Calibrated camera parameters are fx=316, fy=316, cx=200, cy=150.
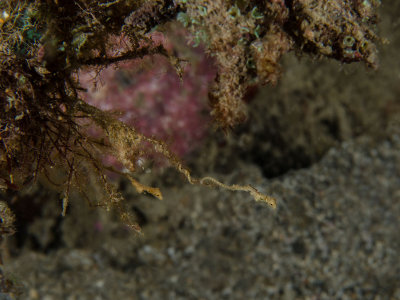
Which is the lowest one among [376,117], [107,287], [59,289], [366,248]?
[59,289]

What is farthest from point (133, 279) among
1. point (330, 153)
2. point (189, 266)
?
point (330, 153)

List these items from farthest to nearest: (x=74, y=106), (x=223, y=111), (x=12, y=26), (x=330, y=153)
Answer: (x=330, y=153) → (x=223, y=111) → (x=74, y=106) → (x=12, y=26)

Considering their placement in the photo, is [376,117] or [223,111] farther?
[376,117]

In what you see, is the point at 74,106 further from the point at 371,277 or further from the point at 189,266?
the point at 371,277

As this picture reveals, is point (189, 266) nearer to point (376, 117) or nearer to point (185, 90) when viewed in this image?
point (185, 90)

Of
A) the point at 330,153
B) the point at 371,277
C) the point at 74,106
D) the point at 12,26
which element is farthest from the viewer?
the point at 330,153

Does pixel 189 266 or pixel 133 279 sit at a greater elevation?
pixel 189 266

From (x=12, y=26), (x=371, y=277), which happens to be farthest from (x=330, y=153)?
(x=12, y=26)
